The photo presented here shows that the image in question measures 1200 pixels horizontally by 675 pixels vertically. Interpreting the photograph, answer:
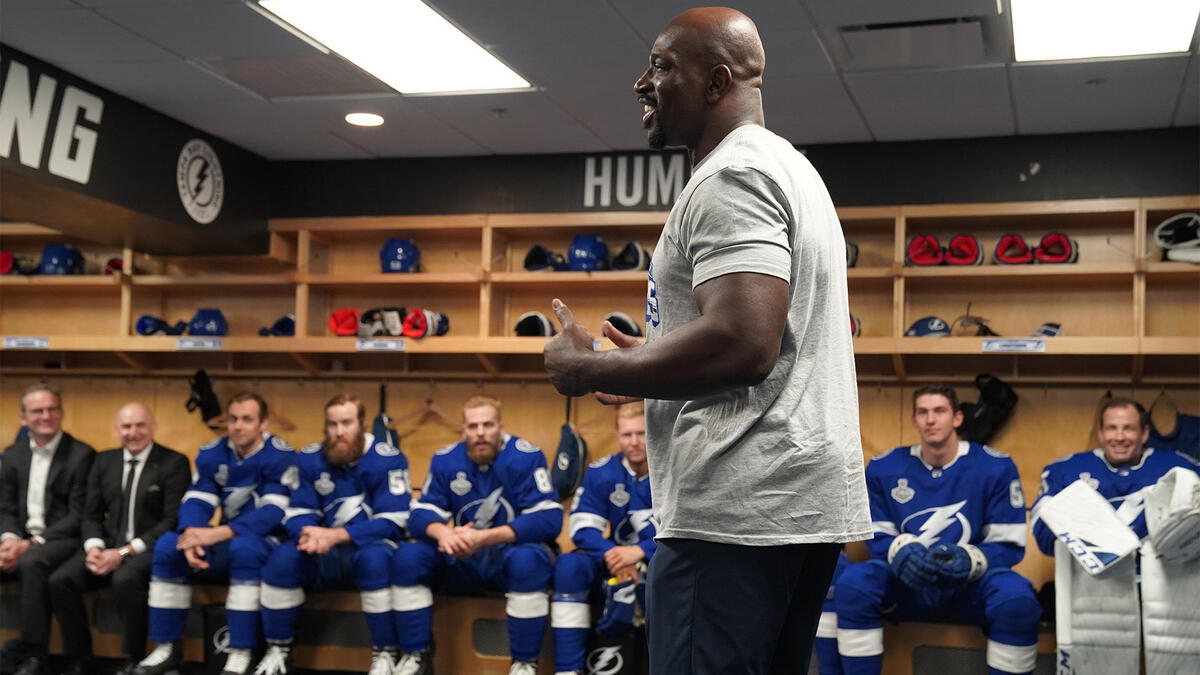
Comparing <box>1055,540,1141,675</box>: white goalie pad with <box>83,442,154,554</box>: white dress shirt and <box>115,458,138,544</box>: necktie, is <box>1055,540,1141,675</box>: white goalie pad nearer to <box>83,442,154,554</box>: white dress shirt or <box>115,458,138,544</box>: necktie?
<box>83,442,154,554</box>: white dress shirt

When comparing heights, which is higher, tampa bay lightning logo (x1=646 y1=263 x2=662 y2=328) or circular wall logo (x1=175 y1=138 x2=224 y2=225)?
circular wall logo (x1=175 y1=138 x2=224 y2=225)

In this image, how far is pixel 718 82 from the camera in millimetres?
1389

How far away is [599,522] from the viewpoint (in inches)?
203

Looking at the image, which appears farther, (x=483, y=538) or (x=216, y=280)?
(x=216, y=280)

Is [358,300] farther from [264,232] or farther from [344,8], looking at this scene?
[344,8]

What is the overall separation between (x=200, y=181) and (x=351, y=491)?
1667 mm

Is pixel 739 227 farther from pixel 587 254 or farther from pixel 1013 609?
pixel 587 254

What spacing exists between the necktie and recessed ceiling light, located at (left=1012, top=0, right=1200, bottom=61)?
165 inches

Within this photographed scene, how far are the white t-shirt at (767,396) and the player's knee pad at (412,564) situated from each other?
3.88 meters

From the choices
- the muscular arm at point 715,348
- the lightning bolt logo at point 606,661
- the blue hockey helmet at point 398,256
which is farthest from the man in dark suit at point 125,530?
the muscular arm at point 715,348

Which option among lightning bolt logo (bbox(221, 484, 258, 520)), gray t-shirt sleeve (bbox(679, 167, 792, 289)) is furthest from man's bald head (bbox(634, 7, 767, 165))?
lightning bolt logo (bbox(221, 484, 258, 520))

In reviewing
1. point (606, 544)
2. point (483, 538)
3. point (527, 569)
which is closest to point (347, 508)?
point (483, 538)

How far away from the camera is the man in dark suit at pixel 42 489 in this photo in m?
5.64

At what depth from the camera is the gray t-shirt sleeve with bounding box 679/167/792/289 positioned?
1224 millimetres
